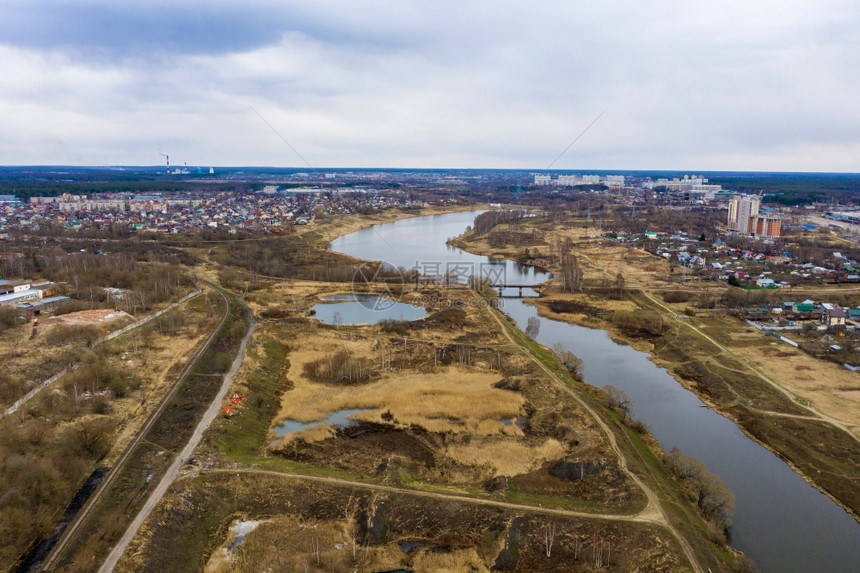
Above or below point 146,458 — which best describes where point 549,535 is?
below

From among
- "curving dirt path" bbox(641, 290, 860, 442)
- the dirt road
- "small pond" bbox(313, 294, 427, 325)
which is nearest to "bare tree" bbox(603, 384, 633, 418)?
"curving dirt path" bbox(641, 290, 860, 442)

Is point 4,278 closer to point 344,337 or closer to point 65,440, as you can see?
point 344,337

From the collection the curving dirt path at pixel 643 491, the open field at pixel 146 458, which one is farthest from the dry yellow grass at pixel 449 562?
the open field at pixel 146 458

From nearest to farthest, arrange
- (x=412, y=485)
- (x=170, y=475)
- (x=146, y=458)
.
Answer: (x=170, y=475) < (x=412, y=485) < (x=146, y=458)

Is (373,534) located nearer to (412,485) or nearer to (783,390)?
(412,485)

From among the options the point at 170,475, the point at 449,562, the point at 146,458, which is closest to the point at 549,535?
the point at 449,562

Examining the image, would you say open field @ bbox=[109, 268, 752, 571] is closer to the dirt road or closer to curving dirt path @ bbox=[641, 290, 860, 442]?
the dirt road

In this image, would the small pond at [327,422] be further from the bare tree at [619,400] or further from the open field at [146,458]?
the bare tree at [619,400]
